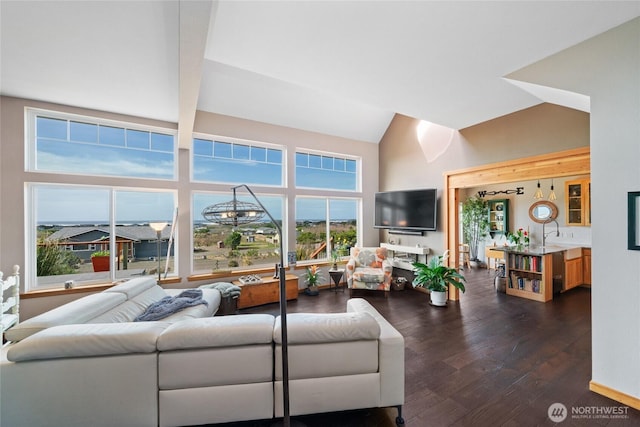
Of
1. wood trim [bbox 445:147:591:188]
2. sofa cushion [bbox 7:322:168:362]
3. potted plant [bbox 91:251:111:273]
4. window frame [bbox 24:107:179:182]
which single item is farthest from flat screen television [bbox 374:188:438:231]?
potted plant [bbox 91:251:111:273]

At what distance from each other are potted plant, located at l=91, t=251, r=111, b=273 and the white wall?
5.67m

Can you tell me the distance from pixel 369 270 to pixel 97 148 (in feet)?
15.8

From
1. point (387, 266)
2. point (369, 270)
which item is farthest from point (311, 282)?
point (387, 266)

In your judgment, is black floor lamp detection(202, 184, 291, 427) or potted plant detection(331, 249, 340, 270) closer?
black floor lamp detection(202, 184, 291, 427)

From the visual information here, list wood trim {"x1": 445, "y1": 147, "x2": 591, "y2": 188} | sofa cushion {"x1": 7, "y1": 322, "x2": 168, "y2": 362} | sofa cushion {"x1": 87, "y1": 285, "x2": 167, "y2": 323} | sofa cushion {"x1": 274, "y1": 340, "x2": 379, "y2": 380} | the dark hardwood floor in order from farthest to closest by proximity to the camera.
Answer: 1. wood trim {"x1": 445, "y1": 147, "x2": 591, "y2": 188}
2. sofa cushion {"x1": 87, "y1": 285, "x2": 167, "y2": 323}
3. the dark hardwood floor
4. sofa cushion {"x1": 274, "y1": 340, "x2": 379, "y2": 380}
5. sofa cushion {"x1": 7, "y1": 322, "x2": 168, "y2": 362}

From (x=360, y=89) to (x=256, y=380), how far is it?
3.05 metres

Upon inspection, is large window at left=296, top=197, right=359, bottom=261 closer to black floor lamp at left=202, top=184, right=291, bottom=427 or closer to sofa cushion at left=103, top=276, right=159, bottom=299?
sofa cushion at left=103, top=276, right=159, bottom=299

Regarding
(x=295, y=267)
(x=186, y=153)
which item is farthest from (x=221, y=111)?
(x=295, y=267)

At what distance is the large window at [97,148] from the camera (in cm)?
329

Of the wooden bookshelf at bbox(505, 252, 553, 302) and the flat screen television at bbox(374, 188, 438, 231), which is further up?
the flat screen television at bbox(374, 188, 438, 231)

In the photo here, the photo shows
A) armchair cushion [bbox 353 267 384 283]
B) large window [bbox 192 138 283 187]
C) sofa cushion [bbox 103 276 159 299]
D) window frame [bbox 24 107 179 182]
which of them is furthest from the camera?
armchair cushion [bbox 353 267 384 283]

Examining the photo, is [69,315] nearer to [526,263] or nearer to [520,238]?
[526,263]

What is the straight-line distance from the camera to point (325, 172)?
211 inches

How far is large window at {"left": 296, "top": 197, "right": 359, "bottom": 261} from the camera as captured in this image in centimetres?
509
